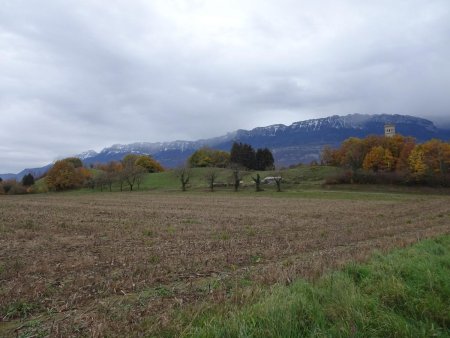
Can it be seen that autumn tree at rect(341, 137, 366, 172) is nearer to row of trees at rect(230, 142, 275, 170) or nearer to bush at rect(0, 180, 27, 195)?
row of trees at rect(230, 142, 275, 170)

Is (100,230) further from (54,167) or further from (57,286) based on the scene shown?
(54,167)

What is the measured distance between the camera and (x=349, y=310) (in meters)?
6.32

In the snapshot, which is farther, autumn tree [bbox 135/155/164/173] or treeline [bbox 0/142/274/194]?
autumn tree [bbox 135/155/164/173]

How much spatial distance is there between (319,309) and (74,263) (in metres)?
Result: 8.69

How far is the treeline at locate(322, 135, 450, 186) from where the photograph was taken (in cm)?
8406

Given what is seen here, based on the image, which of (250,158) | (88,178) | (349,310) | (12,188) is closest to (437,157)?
(250,158)

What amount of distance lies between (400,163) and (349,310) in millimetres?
103415

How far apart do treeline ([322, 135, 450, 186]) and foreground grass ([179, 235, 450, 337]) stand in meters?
85.0

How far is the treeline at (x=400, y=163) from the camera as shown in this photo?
84062 millimetres

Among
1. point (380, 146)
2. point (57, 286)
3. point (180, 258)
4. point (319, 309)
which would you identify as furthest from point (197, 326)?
point (380, 146)

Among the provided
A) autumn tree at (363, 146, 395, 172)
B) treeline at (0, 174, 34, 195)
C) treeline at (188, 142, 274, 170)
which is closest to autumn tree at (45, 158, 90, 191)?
treeline at (0, 174, 34, 195)

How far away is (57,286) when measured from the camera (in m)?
9.38

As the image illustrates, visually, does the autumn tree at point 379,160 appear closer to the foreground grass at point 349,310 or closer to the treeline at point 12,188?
the foreground grass at point 349,310

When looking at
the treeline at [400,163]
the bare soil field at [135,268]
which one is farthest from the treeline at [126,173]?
the bare soil field at [135,268]
